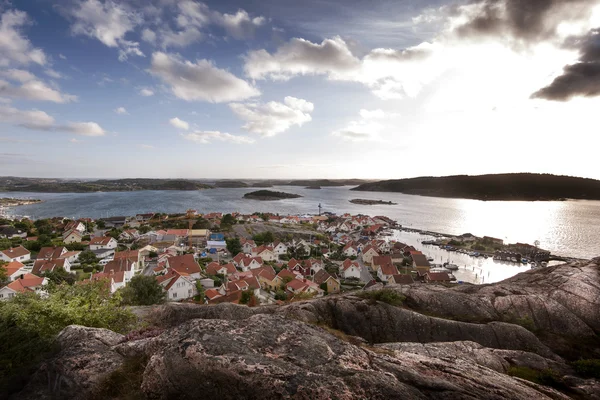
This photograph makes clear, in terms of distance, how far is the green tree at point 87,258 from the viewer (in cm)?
4281

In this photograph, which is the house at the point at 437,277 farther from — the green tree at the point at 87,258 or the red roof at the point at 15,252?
the red roof at the point at 15,252

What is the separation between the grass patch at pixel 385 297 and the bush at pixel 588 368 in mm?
6219

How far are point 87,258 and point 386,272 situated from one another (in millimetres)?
46353

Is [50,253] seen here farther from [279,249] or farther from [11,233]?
[279,249]

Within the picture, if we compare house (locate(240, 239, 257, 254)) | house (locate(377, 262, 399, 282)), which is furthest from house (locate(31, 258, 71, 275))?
house (locate(377, 262, 399, 282))

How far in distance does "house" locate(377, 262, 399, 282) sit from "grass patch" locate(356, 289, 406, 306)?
86.6 ft

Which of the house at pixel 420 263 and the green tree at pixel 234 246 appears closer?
the house at pixel 420 263

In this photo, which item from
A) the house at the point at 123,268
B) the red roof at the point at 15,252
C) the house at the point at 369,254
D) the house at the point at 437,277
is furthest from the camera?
the house at the point at 369,254

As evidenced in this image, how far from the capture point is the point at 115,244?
53.1 meters

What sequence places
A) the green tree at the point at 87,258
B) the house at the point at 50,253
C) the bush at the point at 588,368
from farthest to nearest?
1. the green tree at the point at 87,258
2. the house at the point at 50,253
3. the bush at the point at 588,368

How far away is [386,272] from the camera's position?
39.5 m

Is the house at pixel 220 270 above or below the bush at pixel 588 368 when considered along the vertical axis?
below

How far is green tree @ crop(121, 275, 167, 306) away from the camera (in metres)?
20.5

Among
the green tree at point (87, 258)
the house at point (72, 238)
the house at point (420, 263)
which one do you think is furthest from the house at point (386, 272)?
the house at point (72, 238)
